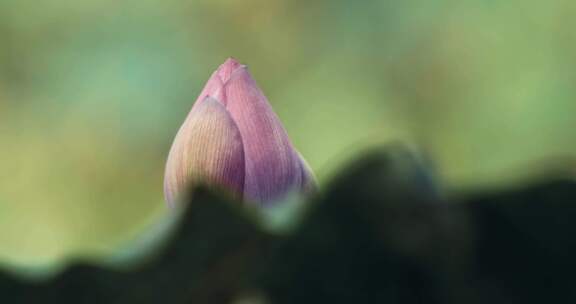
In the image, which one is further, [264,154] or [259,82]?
[259,82]

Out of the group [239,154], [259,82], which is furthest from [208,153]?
[259,82]

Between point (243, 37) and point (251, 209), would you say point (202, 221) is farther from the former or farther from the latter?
point (243, 37)

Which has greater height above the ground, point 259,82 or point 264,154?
point 259,82

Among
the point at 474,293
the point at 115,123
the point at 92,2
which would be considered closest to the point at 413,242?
the point at 474,293

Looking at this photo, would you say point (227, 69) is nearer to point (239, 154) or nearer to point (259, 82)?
point (239, 154)

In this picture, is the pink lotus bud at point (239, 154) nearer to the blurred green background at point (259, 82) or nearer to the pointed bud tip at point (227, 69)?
the pointed bud tip at point (227, 69)
